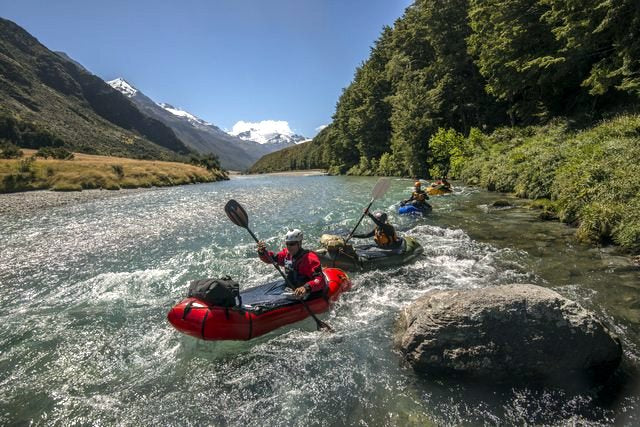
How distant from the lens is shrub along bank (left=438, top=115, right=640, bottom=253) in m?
11.0

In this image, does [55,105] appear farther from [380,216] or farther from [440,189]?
[380,216]

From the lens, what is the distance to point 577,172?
47.6ft

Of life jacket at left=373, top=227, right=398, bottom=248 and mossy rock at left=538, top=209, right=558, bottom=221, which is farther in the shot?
mossy rock at left=538, top=209, right=558, bottom=221

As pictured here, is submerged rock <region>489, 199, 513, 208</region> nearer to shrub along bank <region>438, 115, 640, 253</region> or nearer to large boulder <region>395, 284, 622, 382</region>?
→ shrub along bank <region>438, 115, 640, 253</region>

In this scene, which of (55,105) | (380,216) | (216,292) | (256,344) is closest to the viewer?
(216,292)

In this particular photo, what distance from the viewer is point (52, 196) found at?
101ft

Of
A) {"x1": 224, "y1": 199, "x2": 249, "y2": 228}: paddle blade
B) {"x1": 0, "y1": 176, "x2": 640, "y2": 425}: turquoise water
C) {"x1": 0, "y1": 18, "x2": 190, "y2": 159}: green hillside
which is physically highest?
{"x1": 0, "y1": 18, "x2": 190, "y2": 159}: green hillside

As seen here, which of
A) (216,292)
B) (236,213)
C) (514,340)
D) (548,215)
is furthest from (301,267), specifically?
(548,215)

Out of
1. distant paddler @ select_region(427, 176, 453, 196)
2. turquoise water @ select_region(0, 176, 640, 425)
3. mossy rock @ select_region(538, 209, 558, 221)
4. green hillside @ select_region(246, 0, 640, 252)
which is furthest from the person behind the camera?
distant paddler @ select_region(427, 176, 453, 196)

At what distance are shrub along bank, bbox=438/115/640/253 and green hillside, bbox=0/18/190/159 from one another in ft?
275

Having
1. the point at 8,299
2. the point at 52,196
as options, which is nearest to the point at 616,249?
the point at 8,299

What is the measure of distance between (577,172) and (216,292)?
15277 millimetres

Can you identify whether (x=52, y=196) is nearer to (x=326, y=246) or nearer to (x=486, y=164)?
(x=326, y=246)

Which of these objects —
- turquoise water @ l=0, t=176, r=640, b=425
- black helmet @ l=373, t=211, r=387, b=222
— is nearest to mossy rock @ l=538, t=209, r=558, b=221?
turquoise water @ l=0, t=176, r=640, b=425
